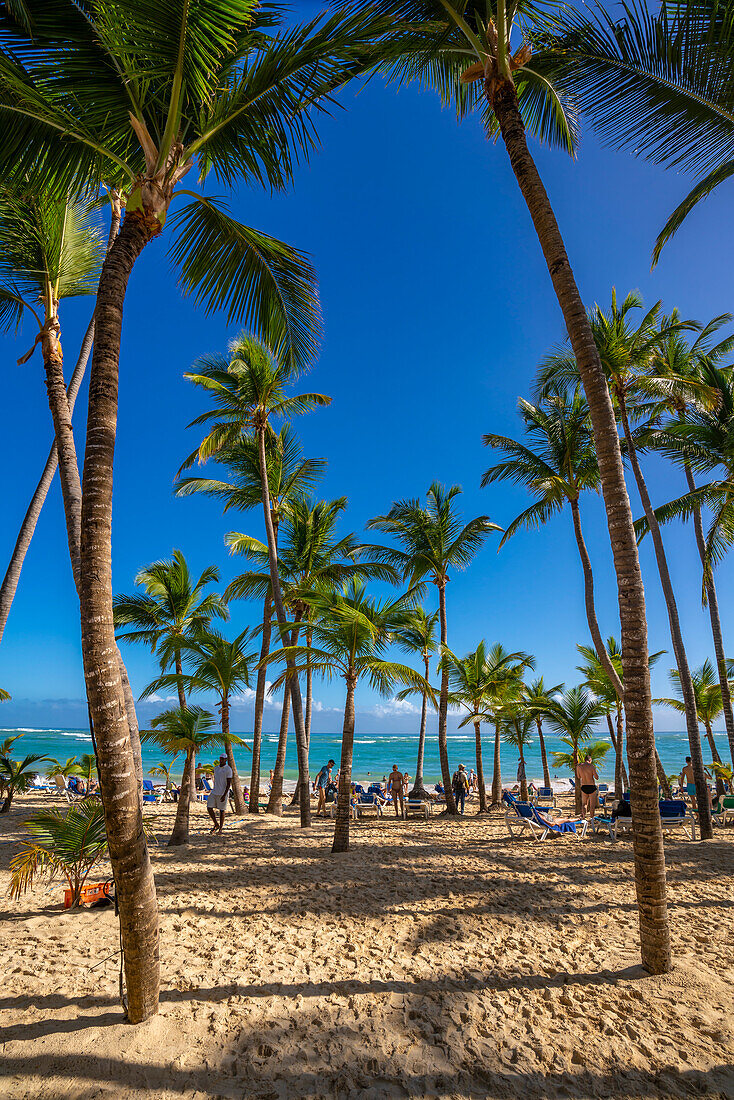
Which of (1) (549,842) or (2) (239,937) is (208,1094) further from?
(1) (549,842)

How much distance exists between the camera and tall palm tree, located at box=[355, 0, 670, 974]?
4227 mm

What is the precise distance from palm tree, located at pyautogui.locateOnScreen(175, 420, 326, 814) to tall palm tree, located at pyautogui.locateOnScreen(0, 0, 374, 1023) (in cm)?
1054

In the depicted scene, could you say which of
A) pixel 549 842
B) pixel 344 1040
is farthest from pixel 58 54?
pixel 549 842

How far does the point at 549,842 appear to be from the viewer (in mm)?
10312

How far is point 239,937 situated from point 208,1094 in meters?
2.30

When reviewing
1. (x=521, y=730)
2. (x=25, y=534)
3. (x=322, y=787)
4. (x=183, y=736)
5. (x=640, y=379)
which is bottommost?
(x=322, y=787)

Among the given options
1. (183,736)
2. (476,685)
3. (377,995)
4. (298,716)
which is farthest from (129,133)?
(476,685)

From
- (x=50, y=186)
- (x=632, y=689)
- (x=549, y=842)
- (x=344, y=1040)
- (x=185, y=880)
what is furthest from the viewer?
(x=549, y=842)

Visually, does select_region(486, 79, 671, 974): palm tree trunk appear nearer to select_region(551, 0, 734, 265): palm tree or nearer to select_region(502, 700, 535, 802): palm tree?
select_region(551, 0, 734, 265): palm tree

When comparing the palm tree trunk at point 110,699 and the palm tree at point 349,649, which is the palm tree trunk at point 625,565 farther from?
the palm tree at point 349,649

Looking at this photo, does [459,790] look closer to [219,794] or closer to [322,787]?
[322,787]

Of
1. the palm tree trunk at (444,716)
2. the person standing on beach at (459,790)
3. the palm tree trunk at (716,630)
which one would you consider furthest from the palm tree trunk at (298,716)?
the palm tree trunk at (716,630)

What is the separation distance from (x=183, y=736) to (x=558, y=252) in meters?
8.71

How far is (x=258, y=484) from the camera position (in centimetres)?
1647
